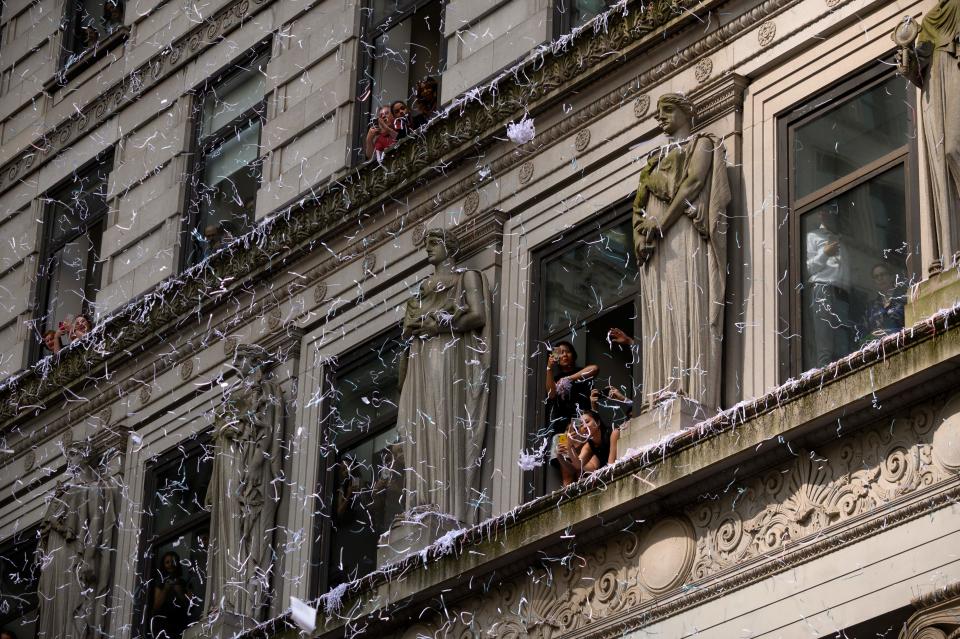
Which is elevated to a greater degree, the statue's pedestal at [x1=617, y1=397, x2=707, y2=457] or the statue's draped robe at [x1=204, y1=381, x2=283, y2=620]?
the statue's draped robe at [x1=204, y1=381, x2=283, y2=620]

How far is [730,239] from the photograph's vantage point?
20688 millimetres

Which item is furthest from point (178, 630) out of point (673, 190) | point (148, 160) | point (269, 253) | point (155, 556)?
point (673, 190)

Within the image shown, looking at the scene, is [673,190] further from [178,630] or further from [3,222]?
[3,222]

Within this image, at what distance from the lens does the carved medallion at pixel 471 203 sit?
2405 cm

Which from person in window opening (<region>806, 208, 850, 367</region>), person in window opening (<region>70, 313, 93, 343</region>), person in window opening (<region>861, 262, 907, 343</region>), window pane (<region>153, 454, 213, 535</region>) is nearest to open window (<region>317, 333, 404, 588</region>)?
window pane (<region>153, 454, 213, 535</region>)

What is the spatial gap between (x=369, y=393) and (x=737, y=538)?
22.8 ft

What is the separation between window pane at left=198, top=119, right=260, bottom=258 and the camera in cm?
2831

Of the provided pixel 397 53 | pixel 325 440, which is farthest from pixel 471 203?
pixel 397 53

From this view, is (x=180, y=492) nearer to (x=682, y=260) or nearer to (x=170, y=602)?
(x=170, y=602)

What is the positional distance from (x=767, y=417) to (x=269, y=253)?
9.36 m

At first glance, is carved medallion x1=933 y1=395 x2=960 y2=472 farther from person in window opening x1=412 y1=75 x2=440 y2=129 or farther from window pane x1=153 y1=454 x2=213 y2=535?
window pane x1=153 y1=454 x2=213 y2=535

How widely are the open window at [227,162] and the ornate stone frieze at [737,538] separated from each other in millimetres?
8390

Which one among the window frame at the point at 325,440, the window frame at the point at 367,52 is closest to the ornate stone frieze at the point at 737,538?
the window frame at the point at 325,440

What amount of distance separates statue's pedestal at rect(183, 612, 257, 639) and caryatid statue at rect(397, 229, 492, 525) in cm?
265
